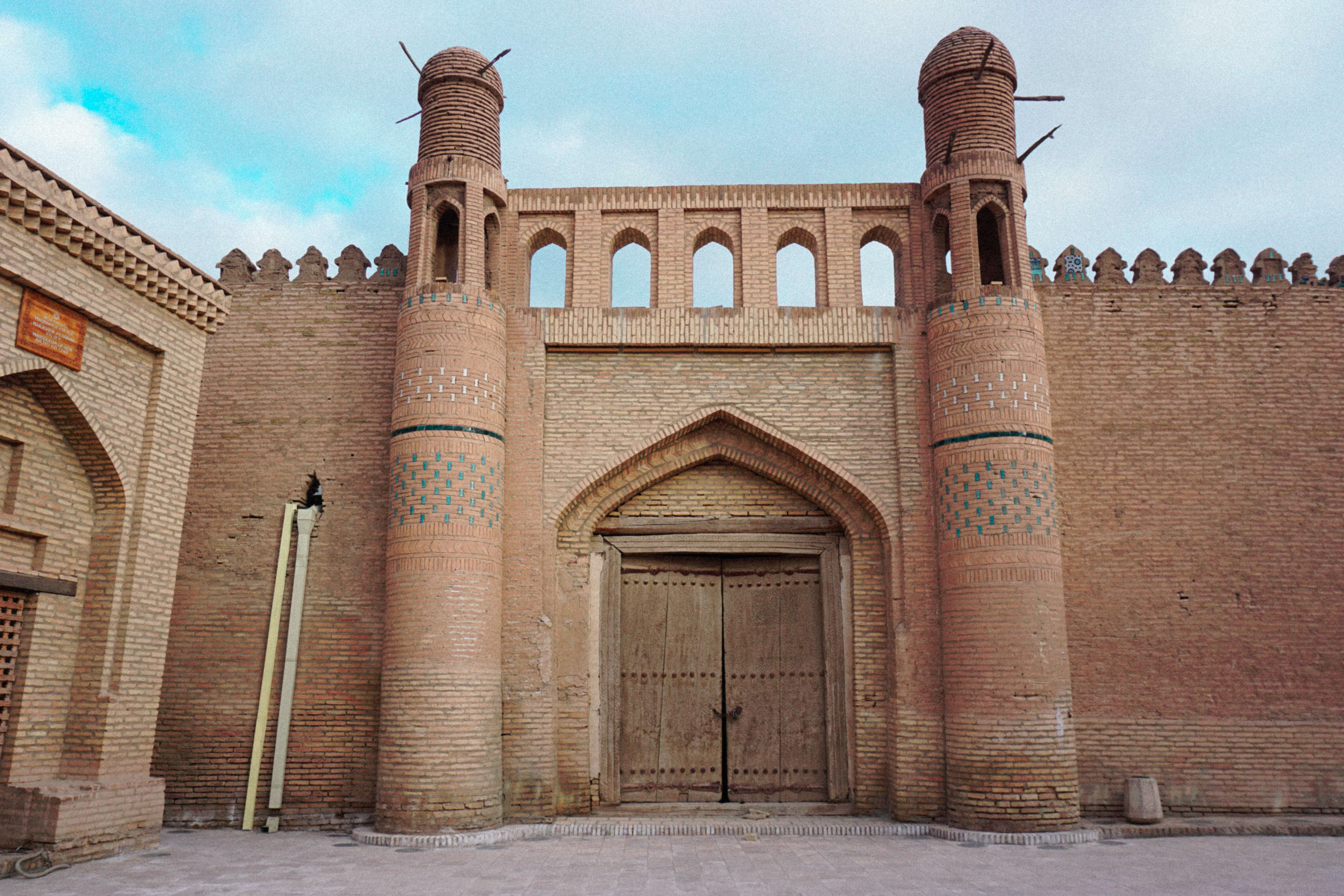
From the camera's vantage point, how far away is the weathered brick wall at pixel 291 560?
28.2 ft

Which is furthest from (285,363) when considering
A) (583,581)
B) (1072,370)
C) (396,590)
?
(1072,370)

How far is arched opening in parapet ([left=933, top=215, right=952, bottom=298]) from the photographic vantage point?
9406mm

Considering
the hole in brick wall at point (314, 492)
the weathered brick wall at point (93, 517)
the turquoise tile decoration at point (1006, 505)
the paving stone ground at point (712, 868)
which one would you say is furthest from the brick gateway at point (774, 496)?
the weathered brick wall at point (93, 517)

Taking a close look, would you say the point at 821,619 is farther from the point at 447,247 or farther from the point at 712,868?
the point at 447,247

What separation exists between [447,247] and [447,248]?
0.04ft

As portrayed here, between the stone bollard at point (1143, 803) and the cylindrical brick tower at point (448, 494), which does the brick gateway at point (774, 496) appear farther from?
the stone bollard at point (1143, 803)

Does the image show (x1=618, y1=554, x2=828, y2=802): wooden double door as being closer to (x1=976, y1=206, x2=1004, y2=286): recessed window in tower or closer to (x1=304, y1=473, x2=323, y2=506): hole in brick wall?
(x1=304, y1=473, x2=323, y2=506): hole in brick wall

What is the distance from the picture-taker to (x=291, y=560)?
358 inches

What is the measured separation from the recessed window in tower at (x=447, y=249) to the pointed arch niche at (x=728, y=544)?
2.55m

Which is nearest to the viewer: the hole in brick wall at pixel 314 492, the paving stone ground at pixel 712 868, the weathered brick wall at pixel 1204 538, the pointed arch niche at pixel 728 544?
the paving stone ground at pixel 712 868

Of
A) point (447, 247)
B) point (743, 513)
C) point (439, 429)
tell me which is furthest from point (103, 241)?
point (743, 513)

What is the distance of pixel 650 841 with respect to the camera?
Answer: 25.7 feet

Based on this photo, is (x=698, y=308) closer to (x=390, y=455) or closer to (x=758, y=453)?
(x=758, y=453)

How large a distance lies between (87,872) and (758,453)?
6.00 m
